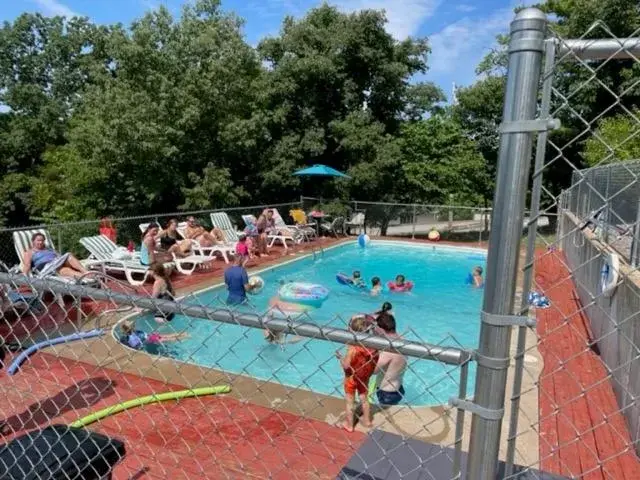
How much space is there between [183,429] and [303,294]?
670cm

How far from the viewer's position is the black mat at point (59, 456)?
86.1 inches

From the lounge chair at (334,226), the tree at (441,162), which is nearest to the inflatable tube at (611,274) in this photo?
the lounge chair at (334,226)

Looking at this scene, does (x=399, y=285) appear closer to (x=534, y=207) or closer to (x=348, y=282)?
(x=348, y=282)

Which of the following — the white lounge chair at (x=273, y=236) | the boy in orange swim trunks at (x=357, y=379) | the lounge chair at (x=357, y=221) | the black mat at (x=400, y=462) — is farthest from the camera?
the lounge chair at (x=357, y=221)

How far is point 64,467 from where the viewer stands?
7.23 feet

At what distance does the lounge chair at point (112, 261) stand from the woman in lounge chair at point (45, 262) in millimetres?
1481

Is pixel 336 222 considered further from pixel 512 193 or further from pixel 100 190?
pixel 512 193

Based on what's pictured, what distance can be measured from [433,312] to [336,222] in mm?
8291

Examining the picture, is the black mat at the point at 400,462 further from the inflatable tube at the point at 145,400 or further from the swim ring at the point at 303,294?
the swim ring at the point at 303,294

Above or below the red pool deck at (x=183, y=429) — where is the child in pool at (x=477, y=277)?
below

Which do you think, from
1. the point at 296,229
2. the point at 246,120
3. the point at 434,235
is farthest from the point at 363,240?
the point at 246,120

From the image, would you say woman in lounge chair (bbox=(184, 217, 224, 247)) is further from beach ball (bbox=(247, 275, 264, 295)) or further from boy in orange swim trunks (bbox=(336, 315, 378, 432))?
boy in orange swim trunks (bbox=(336, 315, 378, 432))

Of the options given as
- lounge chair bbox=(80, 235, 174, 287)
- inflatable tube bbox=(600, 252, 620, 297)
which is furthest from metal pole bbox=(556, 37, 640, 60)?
lounge chair bbox=(80, 235, 174, 287)

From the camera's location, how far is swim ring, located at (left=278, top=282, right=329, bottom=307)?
1076cm
